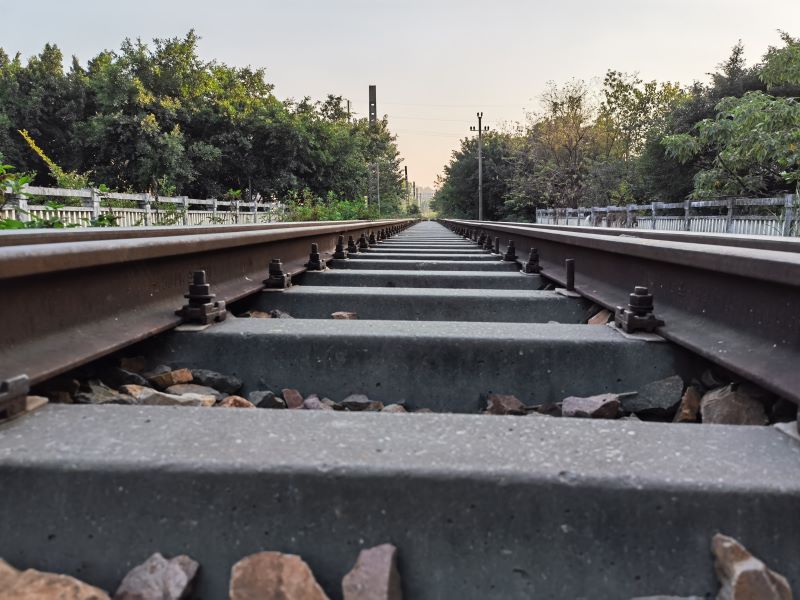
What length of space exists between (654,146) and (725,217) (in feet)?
44.5

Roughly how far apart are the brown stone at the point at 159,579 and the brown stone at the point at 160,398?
0.68 metres

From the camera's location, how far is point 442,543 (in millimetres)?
911

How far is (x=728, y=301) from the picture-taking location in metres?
1.77

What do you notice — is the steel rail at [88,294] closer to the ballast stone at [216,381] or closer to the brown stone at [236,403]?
the ballast stone at [216,381]

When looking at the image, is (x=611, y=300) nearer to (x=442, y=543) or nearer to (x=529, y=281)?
(x=529, y=281)

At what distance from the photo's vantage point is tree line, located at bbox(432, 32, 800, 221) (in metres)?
15.9

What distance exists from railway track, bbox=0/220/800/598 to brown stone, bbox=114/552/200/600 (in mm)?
30

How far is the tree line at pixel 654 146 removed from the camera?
15.9 metres

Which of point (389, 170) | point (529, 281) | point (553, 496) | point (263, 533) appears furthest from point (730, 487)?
point (389, 170)

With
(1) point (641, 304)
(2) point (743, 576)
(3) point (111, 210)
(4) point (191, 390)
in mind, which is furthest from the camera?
(3) point (111, 210)

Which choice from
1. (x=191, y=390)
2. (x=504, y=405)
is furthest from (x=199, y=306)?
(x=504, y=405)

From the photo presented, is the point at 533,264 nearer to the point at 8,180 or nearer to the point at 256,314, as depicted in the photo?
the point at 256,314

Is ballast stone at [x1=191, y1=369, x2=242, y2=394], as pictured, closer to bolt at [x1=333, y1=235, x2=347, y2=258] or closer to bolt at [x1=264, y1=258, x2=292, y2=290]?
bolt at [x1=264, y1=258, x2=292, y2=290]

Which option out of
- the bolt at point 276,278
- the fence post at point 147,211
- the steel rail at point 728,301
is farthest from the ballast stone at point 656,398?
the fence post at point 147,211
